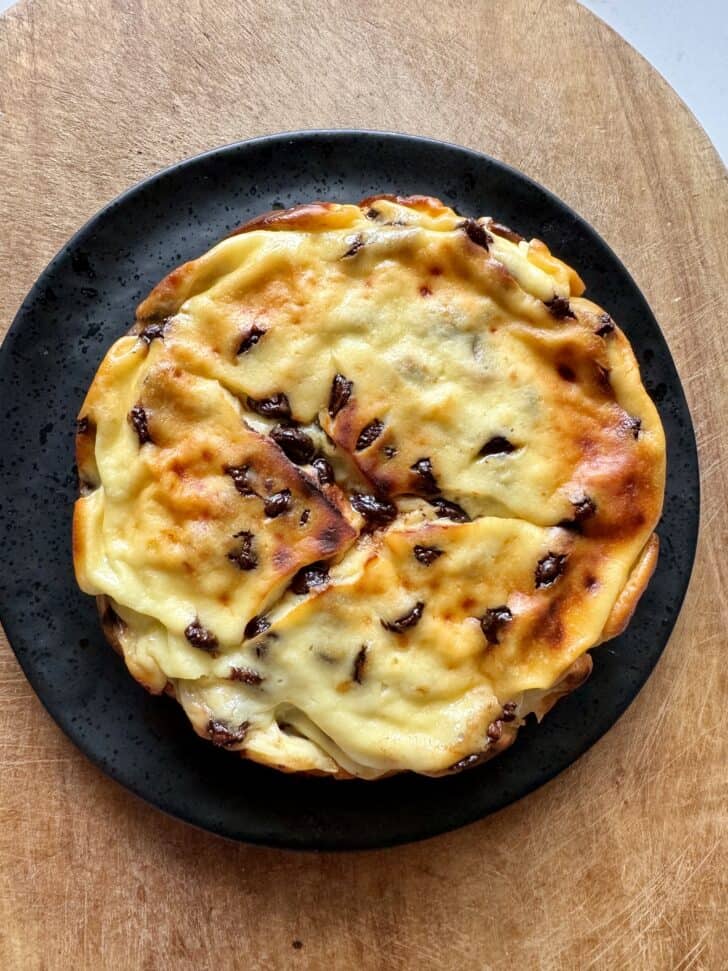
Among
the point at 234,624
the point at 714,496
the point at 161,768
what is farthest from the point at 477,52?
the point at 161,768

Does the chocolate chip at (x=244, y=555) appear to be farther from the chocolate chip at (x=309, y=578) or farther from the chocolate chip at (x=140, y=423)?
the chocolate chip at (x=140, y=423)

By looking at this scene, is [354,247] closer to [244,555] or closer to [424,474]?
[424,474]

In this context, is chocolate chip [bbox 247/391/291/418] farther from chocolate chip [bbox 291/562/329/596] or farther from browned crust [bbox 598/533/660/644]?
browned crust [bbox 598/533/660/644]

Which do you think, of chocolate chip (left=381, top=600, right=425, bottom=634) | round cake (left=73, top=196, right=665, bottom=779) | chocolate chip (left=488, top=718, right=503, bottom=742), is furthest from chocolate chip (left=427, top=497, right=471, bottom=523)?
chocolate chip (left=488, top=718, right=503, bottom=742)

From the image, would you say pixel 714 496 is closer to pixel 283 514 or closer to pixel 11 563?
pixel 283 514

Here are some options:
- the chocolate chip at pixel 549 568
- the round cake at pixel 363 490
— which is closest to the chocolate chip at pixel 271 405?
the round cake at pixel 363 490

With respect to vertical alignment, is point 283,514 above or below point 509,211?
below

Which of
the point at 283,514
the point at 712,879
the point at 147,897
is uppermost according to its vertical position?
the point at 283,514
